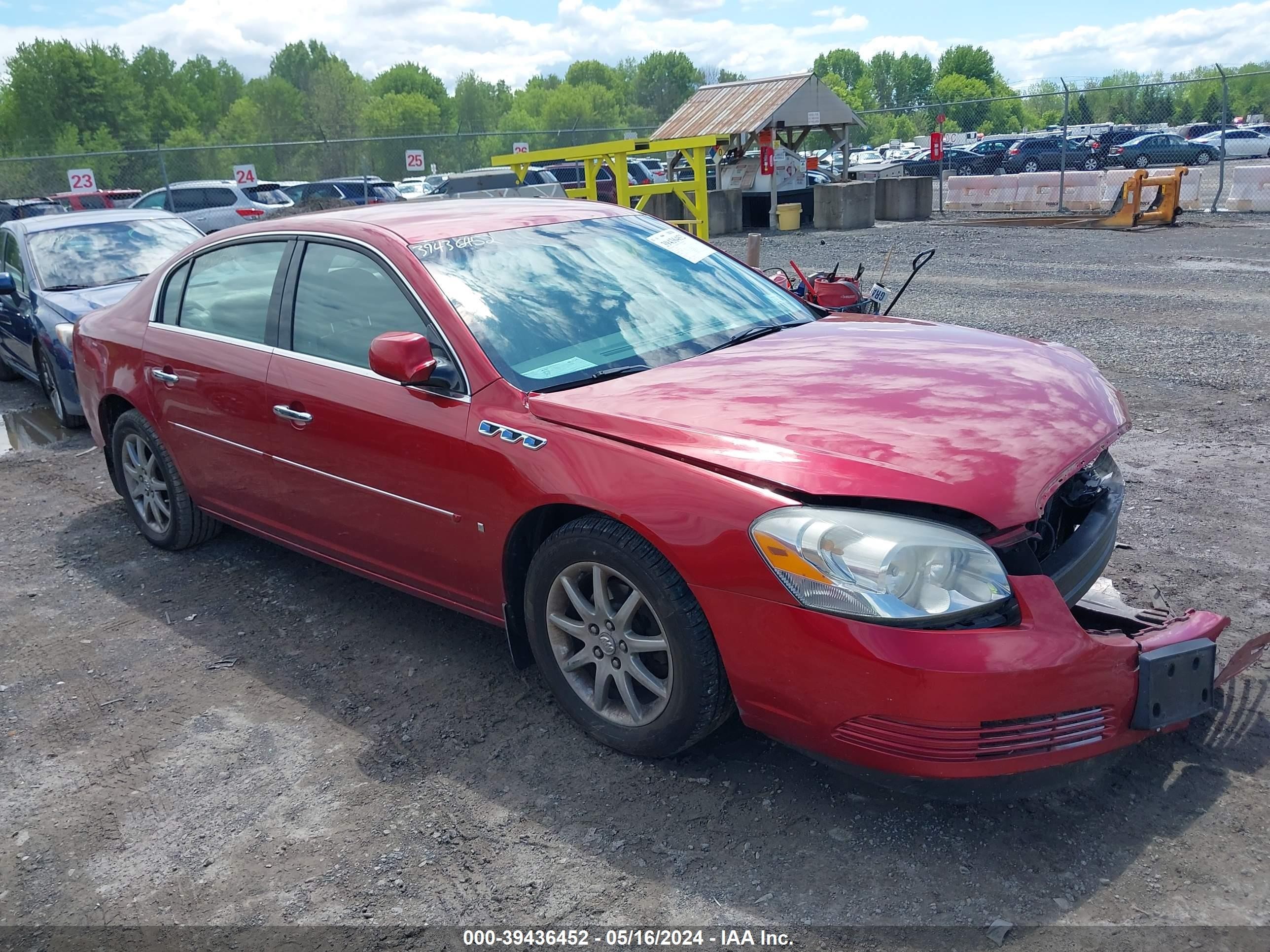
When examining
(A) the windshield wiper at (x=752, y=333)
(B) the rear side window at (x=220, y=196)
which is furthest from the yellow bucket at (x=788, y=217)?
(A) the windshield wiper at (x=752, y=333)

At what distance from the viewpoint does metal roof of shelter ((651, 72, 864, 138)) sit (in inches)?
907

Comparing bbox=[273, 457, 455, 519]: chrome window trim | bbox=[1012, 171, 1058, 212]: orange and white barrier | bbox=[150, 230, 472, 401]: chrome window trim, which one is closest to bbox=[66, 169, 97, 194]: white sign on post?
bbox=[1012, 171, 1058, 212]: orange and white barrier

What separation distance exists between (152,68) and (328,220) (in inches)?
3897

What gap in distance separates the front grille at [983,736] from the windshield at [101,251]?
7258 millimetres

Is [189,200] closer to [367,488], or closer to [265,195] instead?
[265,195]

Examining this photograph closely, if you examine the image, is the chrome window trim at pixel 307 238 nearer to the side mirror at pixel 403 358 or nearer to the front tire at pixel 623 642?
the side mirror at pixel 403 358

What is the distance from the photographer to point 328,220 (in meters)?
4.22

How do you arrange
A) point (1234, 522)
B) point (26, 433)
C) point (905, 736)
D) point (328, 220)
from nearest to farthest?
point (905, 736), point (328, 220), point (1234, 522), point (26, 433)

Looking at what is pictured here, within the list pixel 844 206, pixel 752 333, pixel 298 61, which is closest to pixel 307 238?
pixel 752 333

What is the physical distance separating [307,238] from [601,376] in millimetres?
1534

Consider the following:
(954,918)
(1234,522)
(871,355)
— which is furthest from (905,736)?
(1234,522)

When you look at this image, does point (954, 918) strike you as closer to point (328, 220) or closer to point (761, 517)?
point (761, 517)

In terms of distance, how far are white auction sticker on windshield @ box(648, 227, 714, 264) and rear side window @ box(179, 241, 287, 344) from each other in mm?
1542

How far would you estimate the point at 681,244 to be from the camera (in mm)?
4445
